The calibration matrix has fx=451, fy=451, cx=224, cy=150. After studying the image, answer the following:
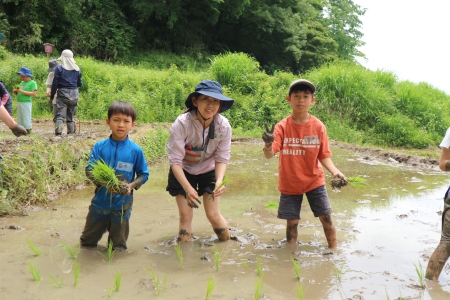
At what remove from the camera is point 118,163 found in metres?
3.62

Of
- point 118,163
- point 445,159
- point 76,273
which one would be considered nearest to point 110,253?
point 76,273

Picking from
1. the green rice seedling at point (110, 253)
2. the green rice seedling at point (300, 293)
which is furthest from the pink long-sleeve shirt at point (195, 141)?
the green rice seedling at point (300, 293)

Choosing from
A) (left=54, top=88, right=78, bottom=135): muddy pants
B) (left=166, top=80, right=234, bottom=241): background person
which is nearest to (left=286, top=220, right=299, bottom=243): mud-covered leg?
(left=166, top=80, right=234, bottom=241): background person

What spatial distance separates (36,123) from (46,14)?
14.2 meters

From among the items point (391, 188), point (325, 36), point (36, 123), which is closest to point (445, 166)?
point (391, 188)

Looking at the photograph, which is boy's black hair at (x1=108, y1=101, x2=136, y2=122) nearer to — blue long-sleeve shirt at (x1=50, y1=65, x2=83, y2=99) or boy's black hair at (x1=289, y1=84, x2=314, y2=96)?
boy's black hair at (x1=289, y1=84, x2=314, y2=96)

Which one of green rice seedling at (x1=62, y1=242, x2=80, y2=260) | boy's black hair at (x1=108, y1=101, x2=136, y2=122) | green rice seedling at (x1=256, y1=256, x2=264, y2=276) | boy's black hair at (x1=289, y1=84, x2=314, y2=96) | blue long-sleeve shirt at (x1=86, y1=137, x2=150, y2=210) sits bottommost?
green rice seedling at (x1=62, y1=242, x2=80, y2=260)

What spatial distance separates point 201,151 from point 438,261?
2.00 meters

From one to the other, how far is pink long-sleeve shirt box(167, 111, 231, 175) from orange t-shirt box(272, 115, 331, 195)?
1.53ft

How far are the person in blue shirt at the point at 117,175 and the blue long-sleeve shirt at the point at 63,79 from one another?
5.25 metres

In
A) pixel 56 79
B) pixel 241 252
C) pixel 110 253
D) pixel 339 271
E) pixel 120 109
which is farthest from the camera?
pixel 56 79

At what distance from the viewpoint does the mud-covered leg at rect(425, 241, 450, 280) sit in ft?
10.3

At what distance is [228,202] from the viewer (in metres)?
5.55

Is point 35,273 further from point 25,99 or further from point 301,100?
point 25,99
